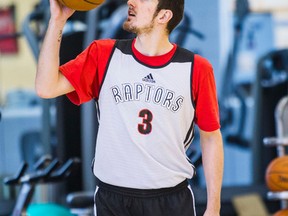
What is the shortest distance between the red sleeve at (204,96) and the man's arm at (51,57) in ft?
1.61

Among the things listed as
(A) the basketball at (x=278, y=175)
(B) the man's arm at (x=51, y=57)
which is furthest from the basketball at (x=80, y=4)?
(A) the basketball at (x=278, y=175)

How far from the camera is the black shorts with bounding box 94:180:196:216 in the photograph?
8.23ft

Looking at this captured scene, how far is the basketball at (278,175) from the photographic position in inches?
153

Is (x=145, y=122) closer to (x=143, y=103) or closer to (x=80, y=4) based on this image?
(x=143, y=103)

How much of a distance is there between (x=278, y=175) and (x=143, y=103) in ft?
5.37

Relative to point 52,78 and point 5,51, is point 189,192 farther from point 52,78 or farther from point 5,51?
point 5,51

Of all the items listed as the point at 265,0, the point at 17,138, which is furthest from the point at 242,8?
the point at 17,138

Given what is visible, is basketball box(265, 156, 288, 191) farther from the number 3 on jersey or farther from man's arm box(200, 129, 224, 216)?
the number 3 on jersey

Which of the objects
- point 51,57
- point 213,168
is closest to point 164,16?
point 51,57

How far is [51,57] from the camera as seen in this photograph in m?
2.44

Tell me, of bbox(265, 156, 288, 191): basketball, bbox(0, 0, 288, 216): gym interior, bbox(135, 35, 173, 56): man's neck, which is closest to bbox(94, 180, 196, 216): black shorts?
bbox(135, 35, 173, 56): man's neck

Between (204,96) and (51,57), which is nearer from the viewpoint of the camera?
(51,57)

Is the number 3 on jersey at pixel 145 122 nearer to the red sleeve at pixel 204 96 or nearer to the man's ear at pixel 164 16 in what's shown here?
the red sleeve at pixel 204 96

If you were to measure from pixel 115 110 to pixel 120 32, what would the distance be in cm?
250
